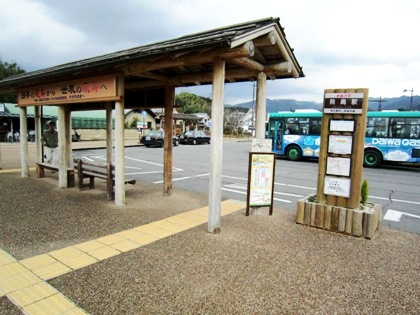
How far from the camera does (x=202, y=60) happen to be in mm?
4953

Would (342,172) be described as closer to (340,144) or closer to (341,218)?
(340,144)

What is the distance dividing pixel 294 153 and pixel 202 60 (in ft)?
47.2

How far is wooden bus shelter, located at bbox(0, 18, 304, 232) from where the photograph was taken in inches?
189

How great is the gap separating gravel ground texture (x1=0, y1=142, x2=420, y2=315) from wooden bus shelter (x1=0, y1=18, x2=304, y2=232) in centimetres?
91

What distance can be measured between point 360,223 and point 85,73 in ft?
20.6

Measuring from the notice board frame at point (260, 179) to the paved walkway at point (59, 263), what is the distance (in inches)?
43.5

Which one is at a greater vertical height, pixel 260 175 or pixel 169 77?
pixel 169 77

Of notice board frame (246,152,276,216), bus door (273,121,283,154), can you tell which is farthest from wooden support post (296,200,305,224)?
bus door (273,121,283,154)

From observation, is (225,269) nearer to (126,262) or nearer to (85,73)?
(126,262)

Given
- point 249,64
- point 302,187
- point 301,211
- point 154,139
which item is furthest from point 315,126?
point 154,139

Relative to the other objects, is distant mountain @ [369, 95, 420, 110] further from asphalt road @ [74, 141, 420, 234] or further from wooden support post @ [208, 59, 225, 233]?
wooden support post @ [208, 59, 225, 233]

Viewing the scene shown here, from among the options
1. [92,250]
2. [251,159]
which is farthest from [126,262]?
[251,159]

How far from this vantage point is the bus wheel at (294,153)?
59.5 ft

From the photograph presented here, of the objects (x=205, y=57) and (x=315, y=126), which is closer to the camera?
(x=205, y=57)
